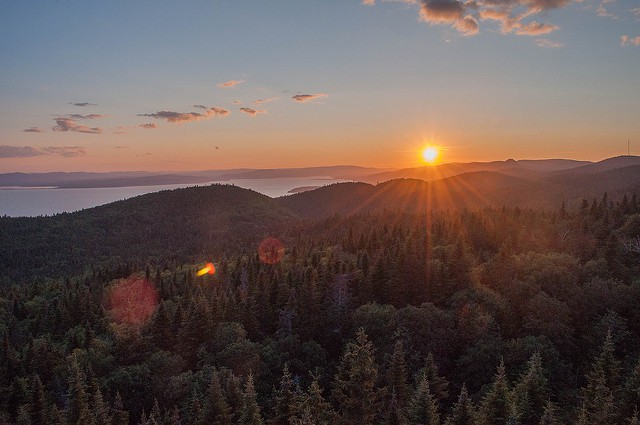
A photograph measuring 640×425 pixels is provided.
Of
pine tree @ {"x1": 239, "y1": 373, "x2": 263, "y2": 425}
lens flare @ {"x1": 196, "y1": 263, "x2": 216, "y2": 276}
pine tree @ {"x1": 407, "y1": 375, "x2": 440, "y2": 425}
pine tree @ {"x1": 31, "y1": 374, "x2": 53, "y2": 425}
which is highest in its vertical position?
pine tree @ {"x1": 407, "y1": 375, "x2": 440, "y2": 425}

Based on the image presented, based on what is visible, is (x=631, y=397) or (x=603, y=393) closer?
(x=631, y=397)

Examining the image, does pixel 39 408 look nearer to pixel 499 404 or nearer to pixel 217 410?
pixel 217 410

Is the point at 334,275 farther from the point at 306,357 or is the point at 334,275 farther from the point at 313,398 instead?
the point at 313,398

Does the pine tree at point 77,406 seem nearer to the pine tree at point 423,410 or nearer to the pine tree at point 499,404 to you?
the pine tree at point 423,410

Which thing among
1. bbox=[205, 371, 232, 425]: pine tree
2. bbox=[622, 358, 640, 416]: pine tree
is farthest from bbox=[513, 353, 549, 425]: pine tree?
bbox=[205, 371, 232, 425]: pine tree

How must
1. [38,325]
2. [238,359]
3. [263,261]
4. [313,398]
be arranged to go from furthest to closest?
[263,261]
[38,325]
[238,359]
[313,398]

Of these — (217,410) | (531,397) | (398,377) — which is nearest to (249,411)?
(217,410)

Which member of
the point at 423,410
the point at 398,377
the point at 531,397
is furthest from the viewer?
the point at 398,377

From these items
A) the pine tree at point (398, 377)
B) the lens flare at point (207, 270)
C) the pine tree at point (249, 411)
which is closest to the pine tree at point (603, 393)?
the pine tree at point (398, 377)

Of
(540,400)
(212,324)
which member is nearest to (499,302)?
(540,400)

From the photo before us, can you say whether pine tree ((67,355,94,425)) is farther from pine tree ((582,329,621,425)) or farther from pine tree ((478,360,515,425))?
pine tree ((582,329,621,425))

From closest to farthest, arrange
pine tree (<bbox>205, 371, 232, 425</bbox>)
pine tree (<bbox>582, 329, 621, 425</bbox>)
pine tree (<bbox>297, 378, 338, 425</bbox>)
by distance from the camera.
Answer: pine tree (<bbox>582, 329, 621, 425</bbox>)
pine tree (<bbox>297, 378, 338, 425</bbox>)
pine tree (<bbox>205, 371, 232, 425</bbox>)
